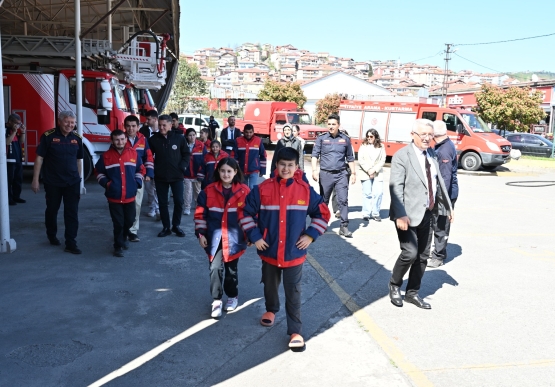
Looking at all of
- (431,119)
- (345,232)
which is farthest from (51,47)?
(431,119)

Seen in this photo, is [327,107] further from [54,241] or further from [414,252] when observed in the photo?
[414,252]

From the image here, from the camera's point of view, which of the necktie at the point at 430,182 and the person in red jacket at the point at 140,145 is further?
the person in red jacket at the point at 140,145

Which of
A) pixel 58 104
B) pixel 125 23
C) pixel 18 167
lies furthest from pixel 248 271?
pixel 125 23

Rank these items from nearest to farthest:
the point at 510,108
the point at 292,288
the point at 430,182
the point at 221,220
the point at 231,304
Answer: the point at 292,288 → the point at 221,220 → the point at 231,304 → the point at 430,182 → the point at 510,108

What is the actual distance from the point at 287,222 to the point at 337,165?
4.26 meters

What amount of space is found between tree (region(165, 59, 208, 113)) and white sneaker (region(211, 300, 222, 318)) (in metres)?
47.0

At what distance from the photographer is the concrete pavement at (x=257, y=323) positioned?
3971mm

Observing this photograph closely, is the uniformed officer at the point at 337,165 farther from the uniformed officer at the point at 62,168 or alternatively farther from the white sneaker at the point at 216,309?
the white sneaker at the point at 216,309

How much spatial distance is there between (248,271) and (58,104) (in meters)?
8.37

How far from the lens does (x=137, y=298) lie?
5.48 meters

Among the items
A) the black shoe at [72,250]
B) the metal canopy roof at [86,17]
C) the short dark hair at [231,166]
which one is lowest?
the black shoe at [72,250]

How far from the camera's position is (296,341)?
433 cm

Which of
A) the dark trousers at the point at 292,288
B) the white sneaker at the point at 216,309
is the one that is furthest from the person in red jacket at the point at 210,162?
the dark trousers at the point at 292,288

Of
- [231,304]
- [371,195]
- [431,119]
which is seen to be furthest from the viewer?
[431,119]
